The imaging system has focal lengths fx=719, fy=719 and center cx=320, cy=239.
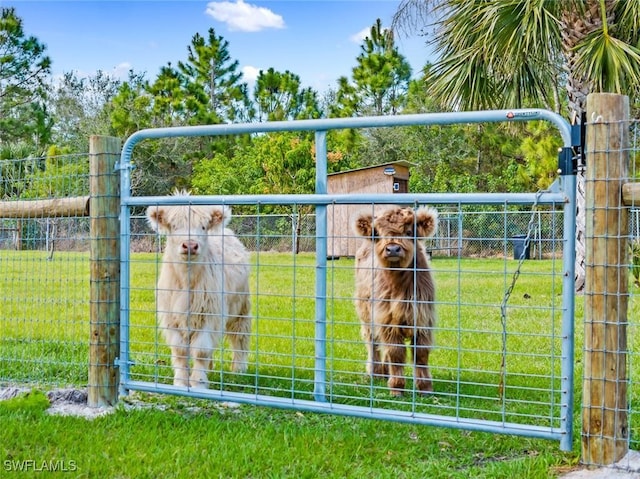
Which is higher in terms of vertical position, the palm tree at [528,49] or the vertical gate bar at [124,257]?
the palm tree at [528,49]

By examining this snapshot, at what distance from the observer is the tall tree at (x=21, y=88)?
26562mm

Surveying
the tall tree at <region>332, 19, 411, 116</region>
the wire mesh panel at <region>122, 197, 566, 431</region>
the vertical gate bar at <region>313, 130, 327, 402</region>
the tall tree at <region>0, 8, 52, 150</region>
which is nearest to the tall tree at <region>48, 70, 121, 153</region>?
the tall tree at <region>0, 8, 52, 150</region>

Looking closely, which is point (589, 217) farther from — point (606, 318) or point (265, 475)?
point (265, 475)

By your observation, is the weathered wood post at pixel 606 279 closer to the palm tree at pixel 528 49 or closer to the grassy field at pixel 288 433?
the grassy field at pixel 288 433

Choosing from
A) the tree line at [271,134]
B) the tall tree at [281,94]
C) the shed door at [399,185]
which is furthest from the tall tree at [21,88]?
the shed door at [399,185]

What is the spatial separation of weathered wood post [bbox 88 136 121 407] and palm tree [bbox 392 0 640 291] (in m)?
7.31

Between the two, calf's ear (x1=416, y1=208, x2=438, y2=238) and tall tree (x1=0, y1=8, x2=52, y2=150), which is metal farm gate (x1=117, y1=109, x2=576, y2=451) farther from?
tall tree (x1=0, y1=8, x2=52, y2=150)

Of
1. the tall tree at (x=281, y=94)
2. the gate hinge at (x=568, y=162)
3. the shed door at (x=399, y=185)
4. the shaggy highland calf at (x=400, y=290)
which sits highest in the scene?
the tall tree at (x=281, y=94)

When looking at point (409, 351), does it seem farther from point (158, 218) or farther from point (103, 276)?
point (103, 276)

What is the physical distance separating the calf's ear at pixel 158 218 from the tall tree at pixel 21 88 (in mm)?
24410

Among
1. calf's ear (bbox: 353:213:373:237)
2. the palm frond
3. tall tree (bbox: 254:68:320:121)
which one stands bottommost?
calf's ear (bbox: 353:213:373:237)

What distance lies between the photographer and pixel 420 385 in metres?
5.32

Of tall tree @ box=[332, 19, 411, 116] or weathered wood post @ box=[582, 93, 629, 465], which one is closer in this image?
weathered wood post @ box=[582, 93, 629, 465]

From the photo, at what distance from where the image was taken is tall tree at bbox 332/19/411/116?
966 inches
